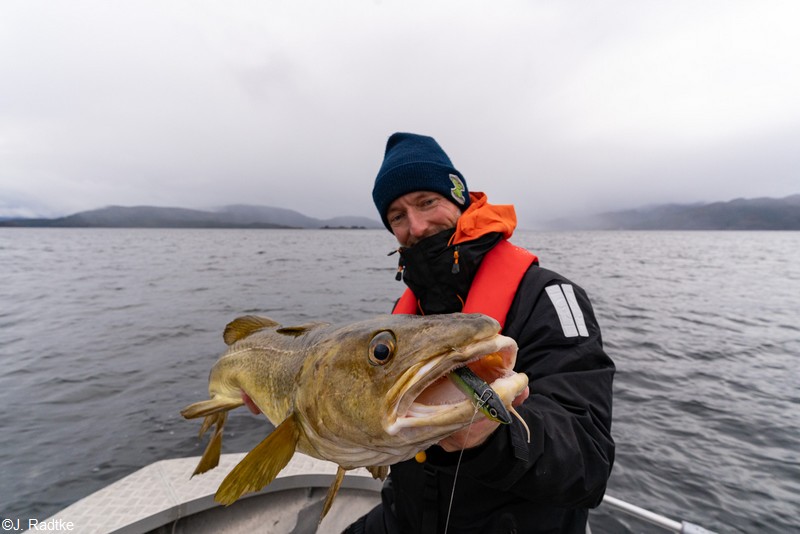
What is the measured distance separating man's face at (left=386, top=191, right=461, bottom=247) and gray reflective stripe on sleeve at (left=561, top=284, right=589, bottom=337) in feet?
3.63

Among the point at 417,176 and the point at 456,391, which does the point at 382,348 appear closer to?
the point at 456,391

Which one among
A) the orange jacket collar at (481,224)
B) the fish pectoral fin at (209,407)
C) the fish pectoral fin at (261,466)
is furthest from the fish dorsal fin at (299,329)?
the orange jacket collar at (481,224)

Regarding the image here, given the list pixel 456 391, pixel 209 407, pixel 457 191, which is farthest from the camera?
pixel 209 407

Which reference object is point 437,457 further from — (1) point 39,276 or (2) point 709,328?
(1) point 39,276

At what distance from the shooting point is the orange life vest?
8.43ft

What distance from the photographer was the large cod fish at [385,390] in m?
1.45

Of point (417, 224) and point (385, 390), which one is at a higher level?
point (417, 224)

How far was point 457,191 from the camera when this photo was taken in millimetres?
3355

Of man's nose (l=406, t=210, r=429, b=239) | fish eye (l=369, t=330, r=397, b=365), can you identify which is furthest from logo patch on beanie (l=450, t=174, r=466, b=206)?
fish eye (l=369, t=330, r=397, b=365)

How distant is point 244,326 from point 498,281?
7.70 feet

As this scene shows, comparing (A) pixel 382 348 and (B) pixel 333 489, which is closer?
(A) pixel 382 348

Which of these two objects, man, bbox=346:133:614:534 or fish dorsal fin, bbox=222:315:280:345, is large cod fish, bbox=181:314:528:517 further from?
fish dorsal fin, bbox=222:315:280:345

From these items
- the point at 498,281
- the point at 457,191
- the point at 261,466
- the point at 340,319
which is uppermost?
the point at 457,191

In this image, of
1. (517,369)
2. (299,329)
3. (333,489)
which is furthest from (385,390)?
(299,329)
